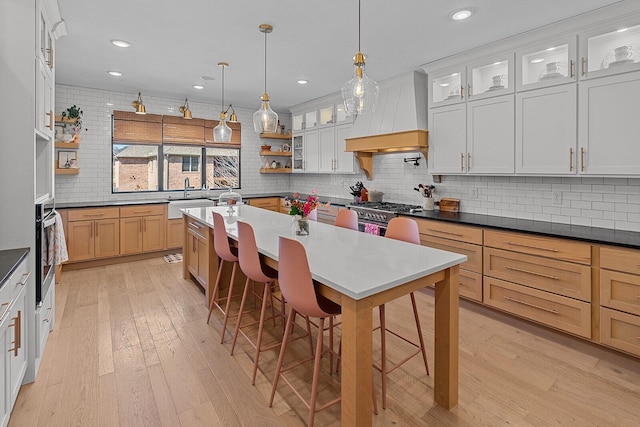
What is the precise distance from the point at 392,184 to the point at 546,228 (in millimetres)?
2321

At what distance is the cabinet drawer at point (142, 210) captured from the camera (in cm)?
512

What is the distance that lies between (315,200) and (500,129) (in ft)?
6.99

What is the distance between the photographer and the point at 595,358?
8.46 ft

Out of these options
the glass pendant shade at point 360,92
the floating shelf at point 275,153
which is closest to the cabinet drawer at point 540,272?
the glass pendant shade at point 360,92

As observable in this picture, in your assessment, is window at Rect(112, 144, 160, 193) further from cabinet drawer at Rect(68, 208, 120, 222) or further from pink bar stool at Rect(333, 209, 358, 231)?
pink bar stool at Rect(333, 209, 358, 231)

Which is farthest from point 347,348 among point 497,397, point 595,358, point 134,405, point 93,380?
point 595,358

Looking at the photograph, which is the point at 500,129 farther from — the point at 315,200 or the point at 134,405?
the point at 134,405

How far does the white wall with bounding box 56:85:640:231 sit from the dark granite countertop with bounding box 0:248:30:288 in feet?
12.0

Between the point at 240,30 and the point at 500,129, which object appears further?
the point at 500,129

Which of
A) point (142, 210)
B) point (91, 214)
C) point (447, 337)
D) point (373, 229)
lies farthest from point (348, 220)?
point (91, 214)

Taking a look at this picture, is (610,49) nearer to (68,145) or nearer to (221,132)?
(221,132)

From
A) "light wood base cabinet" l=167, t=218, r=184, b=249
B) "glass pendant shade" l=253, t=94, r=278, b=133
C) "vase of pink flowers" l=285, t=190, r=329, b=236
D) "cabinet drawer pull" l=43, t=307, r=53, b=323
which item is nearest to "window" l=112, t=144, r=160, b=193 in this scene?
"light wood base cabinet" l=167, t=218, r=184, b=249

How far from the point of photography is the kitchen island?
1.54m

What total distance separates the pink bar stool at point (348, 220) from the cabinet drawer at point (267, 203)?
3.41m
